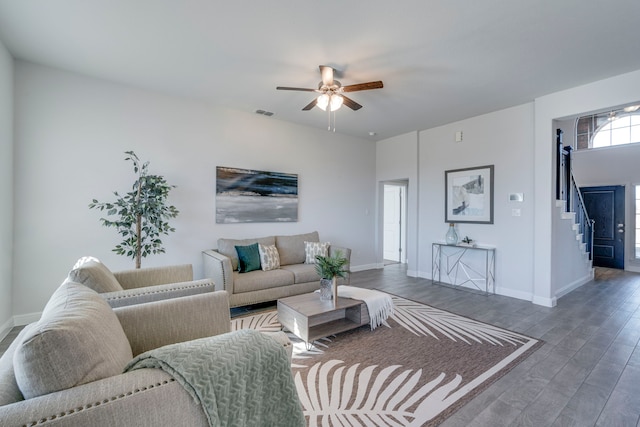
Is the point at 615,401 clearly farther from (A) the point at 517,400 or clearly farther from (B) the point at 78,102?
(B) the point at 78,102

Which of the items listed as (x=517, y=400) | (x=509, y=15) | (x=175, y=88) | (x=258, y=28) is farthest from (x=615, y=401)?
(x=175, y=88)

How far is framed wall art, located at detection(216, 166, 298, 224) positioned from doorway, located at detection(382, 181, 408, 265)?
125 inches

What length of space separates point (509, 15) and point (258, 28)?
2091 millimetres

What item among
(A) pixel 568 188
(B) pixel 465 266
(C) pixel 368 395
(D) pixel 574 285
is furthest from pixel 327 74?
(D) pixel 574 285

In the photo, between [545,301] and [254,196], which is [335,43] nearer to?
[254,196]

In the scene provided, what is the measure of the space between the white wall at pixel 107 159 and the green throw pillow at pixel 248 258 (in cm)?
60

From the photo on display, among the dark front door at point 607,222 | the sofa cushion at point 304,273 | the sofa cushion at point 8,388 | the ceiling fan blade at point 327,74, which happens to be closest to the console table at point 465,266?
the sofa cushion at point 304,273

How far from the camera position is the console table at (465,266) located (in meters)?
4.54

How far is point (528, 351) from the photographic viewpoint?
102 inches

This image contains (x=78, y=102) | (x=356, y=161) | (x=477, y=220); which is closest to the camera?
(x=78, y=102)

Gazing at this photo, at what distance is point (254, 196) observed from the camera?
4.63 meters

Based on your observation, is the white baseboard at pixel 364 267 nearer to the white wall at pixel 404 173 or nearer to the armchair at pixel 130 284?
the white wall at pixel 404 173

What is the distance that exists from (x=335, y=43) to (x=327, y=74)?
41 centimetres

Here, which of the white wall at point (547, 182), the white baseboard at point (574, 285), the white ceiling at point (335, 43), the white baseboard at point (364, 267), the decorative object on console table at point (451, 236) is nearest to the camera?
the white ceiling at point (335, 43)
